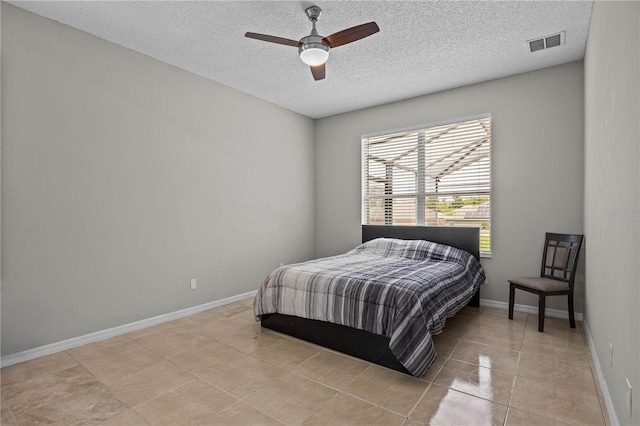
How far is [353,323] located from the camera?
2602 millimetres

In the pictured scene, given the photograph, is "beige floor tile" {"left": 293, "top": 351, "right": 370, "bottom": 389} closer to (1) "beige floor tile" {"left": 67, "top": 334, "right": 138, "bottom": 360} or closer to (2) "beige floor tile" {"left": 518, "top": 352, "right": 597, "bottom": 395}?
(2) "beige floor tile" {"left": 518, "top": 352, "right": 597, "bottom": 395}

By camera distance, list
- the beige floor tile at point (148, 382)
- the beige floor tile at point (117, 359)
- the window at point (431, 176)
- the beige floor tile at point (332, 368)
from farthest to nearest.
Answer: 1. the window at point (431, 176)
2. the beige floor tile at point (117, 359)
3. the beige floor tile at point (332, 368)
4. the beige floor tile at point (148, 382)

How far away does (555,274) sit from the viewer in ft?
11.7

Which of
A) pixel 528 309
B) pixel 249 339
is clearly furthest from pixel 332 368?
pixel 528 309

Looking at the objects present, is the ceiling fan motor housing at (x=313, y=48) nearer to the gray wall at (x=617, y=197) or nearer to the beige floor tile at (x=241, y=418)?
the gray wall at (x=617, y=197)

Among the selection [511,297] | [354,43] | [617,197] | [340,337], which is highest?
[354,43]

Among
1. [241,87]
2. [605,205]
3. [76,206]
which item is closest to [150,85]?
[241,87]

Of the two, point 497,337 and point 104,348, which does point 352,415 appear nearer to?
point 497,337

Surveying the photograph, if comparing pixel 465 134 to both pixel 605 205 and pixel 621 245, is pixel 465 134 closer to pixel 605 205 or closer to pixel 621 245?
pixel 605 205

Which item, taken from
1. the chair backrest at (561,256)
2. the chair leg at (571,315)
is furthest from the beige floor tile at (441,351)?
the chair backrest at (561,256)

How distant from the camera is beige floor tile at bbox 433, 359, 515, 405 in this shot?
6.84ft

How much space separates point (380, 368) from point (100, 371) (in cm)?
204

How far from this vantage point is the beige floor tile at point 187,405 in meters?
1.86

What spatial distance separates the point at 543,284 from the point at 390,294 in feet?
5.65
